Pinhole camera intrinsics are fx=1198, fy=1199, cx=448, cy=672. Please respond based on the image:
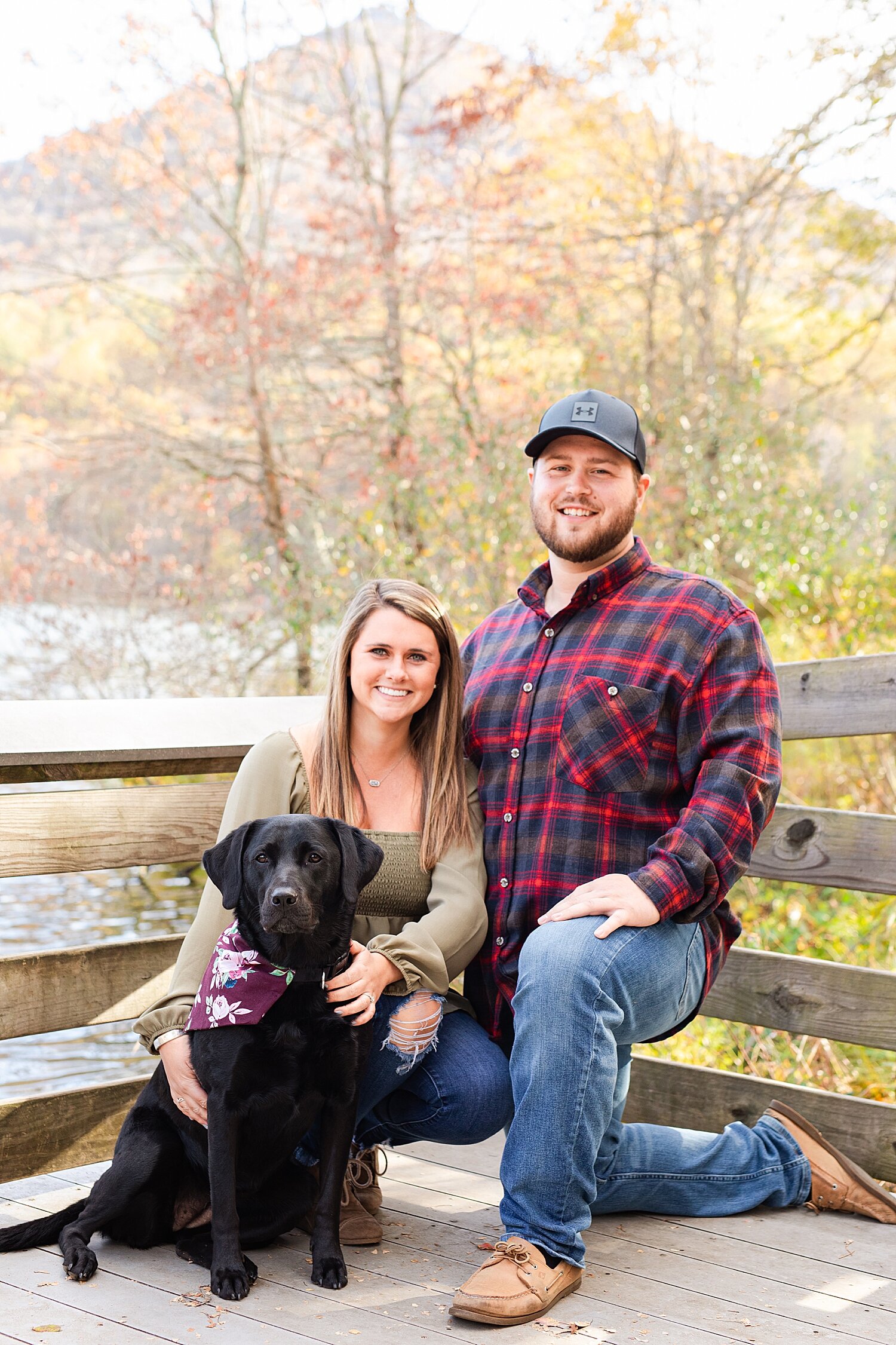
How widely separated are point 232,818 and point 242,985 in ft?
1.22

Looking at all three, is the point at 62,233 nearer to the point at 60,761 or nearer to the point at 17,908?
the point at 17,908

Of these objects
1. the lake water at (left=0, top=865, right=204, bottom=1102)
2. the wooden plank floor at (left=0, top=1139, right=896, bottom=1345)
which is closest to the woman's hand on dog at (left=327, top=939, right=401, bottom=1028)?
the wooden plank floor at (left=0, top=1139, right=896, bottom=1345)

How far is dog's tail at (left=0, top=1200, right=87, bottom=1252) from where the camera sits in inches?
86.0

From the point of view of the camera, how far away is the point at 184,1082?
2135 millimetres

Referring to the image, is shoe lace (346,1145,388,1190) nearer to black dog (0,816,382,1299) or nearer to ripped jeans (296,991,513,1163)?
ripped jeans (296,991,513,1163)

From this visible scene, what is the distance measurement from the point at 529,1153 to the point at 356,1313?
15.3 inches

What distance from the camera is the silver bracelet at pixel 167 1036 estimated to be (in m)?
2.19

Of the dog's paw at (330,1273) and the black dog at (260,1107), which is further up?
the black dog at (260,1107)

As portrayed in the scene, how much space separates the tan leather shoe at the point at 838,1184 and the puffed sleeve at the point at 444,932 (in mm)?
837

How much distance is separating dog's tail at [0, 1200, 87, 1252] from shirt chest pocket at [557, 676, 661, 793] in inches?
48.6

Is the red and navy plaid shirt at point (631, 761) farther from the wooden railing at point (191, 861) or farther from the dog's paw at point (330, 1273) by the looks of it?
the dog's paw at point (330, 1273)

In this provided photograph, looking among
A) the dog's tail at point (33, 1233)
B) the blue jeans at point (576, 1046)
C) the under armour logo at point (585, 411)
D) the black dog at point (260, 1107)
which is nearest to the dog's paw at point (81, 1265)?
the black dog at point (260, 1107)

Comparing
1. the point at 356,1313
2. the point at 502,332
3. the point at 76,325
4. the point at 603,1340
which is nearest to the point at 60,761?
the point at 356,1313

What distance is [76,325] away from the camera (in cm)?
930
